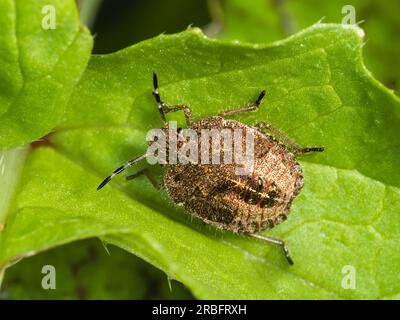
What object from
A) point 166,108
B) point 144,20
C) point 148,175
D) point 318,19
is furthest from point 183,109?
point 318,19

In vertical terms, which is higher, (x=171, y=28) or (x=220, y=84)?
(x=171, y=28)

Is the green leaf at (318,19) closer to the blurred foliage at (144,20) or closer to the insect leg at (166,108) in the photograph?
the blurred foliage at (144,20)

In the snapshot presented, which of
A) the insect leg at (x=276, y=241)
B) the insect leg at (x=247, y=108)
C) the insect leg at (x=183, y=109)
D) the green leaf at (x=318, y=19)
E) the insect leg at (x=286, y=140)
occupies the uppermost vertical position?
the green leaf at (x=318, y=19)

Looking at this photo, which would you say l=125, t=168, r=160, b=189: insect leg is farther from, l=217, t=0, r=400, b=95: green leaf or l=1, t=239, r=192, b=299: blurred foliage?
l=217, t=0, r=400, b=95: green leaf

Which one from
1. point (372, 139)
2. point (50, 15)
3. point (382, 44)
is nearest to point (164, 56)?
point (50, 15)

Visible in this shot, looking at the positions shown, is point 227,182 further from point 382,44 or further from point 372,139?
point 382,44

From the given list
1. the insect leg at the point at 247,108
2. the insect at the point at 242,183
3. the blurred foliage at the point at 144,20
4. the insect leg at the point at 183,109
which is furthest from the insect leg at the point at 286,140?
the blurred foliage at the point at 144,20

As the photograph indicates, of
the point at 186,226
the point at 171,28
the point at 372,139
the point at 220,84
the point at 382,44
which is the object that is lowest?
the point at 186,226
